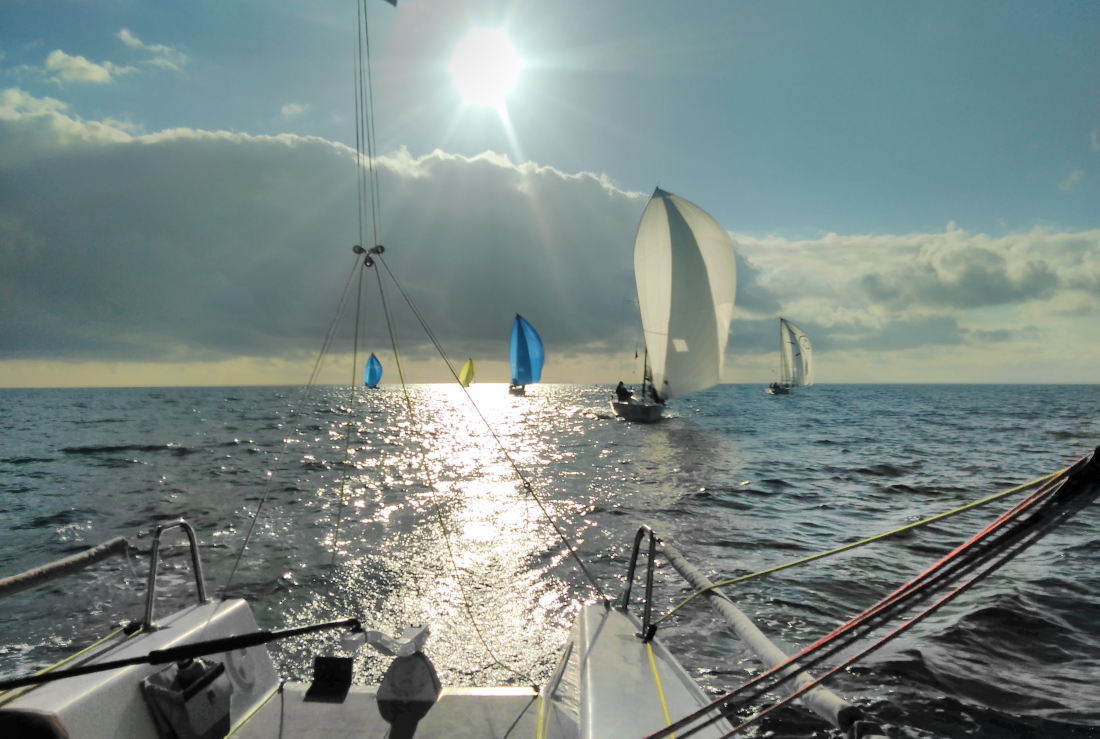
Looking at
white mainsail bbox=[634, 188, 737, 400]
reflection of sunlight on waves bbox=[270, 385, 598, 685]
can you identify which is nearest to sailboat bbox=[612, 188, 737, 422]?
white mainsail bbox=[634, 188, 737, 400]

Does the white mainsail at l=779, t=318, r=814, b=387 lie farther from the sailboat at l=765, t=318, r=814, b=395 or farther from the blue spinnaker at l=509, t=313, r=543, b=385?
the blue spinnaker at l=509, t=313, r=543, b=385

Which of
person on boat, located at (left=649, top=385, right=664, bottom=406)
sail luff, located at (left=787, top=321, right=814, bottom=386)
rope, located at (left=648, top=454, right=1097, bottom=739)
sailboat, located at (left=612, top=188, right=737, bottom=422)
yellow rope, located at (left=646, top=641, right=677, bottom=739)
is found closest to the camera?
rope, located at (left=648, top=454, right=1097, bottom=739)

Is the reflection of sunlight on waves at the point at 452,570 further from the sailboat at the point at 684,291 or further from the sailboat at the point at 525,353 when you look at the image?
the sailboat at the point at 525,353

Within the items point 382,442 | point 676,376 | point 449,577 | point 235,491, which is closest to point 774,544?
point 449,577

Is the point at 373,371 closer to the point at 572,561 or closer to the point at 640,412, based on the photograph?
the point at 640,412

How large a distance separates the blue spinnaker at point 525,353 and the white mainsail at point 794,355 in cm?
3714

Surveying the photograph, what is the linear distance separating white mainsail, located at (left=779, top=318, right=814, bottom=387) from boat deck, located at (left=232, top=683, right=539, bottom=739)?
78.3 meters

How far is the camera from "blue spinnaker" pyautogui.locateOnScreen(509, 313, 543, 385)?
6044 centimetres

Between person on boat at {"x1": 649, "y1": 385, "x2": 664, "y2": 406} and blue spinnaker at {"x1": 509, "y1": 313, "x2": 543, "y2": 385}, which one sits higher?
blue spinnaker at {"x1": 509, "y1": 313, "x2": 543, "y2": 385}

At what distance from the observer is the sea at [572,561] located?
5223 millimetres

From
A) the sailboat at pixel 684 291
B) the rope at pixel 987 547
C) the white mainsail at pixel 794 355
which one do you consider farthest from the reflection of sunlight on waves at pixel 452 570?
the white mainsail at pixel 794 355

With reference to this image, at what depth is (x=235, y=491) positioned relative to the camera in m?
14.6

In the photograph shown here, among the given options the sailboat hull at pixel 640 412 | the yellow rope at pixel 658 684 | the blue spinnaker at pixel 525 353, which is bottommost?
the sailboat hull at pixel 640 412

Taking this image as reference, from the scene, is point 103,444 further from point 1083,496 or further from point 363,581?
point 1083,496
